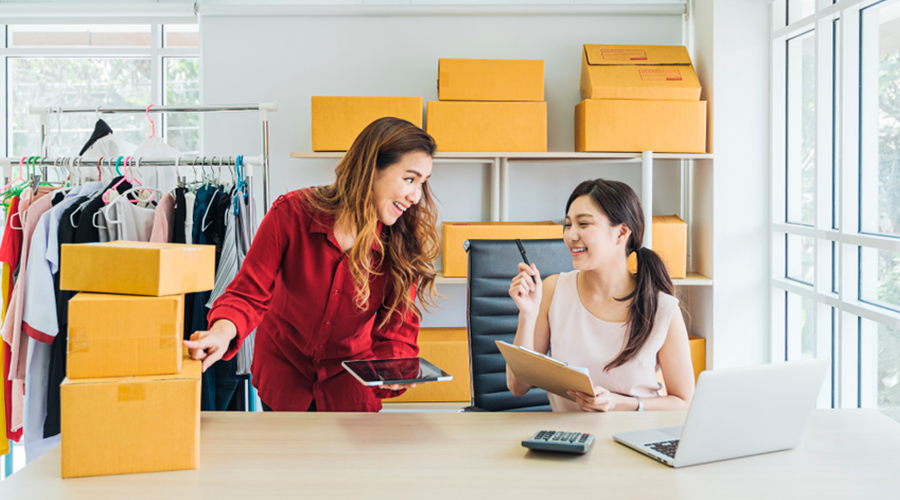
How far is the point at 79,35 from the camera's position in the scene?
3387mm

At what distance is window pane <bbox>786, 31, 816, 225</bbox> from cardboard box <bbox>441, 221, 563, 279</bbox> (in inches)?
41.9

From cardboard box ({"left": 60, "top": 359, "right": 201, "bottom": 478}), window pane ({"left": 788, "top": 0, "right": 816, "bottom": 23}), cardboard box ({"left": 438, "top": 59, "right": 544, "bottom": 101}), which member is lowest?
cardboard box ({"left": 60, "top": 359, "right": 201, "bottom": 478})

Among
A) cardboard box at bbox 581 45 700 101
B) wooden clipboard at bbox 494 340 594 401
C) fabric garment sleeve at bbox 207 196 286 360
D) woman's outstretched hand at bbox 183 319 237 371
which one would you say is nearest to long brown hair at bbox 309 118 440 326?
fabric garment sleeve at bbox 207 196 286 360

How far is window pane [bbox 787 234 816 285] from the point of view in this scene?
2631mm

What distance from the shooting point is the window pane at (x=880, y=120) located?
208 cm

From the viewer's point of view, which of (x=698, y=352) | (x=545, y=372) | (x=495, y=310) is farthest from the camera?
(x=698, y=352)

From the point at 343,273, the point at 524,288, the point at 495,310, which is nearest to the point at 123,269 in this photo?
the point at 343,273

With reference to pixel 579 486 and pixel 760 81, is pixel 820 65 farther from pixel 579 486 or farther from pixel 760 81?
pixel 579 486

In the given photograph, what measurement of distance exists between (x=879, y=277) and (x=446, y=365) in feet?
5.66

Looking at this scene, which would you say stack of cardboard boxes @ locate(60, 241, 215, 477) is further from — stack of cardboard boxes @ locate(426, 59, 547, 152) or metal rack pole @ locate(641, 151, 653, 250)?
metal rack pole @ locate(641, 151, 653, 250)

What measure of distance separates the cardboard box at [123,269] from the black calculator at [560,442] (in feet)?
2.36

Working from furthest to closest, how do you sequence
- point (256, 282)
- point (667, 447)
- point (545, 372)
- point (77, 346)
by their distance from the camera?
point (256, 282) < point (545, 372) < point (667, 447) < point (77, 346)

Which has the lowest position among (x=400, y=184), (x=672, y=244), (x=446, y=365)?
(x=446, y=365)

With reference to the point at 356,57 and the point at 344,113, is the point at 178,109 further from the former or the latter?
the point at 356,57
